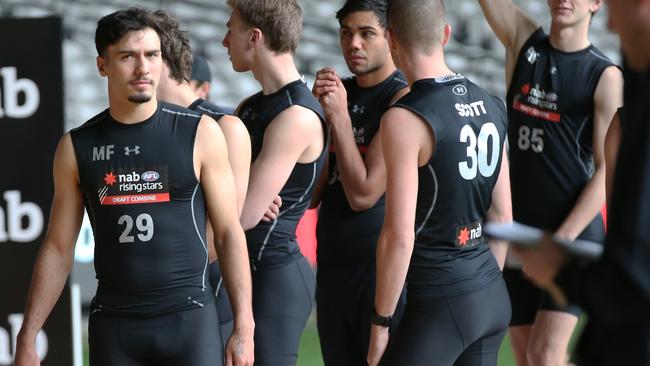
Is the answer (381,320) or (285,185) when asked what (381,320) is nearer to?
(381,320)

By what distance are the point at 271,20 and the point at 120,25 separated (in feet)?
2.63

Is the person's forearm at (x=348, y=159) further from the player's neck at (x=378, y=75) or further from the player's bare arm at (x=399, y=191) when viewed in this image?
the player's bare arm at (x=399, y=191)

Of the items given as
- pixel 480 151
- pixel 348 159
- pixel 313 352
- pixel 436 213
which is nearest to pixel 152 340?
pixel 436 213

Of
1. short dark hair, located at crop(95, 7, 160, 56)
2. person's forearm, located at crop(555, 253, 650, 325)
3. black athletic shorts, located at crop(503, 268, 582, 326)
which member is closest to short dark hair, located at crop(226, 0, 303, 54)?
short dark hair, located at crop(95, 7, 160, 56)

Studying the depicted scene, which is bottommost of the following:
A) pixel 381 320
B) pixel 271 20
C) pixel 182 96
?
pixel 381 320

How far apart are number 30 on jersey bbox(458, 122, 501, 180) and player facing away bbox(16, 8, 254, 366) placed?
814 mm

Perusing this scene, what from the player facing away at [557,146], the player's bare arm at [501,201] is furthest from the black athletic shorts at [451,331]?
the player facing away at [557,146]

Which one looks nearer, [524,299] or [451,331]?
[451,331]

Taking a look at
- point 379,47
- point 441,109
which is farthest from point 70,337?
point 441,109

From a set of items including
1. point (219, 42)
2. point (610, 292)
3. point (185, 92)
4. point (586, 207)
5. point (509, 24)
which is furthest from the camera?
point (219, 42)

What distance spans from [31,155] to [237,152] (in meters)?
1.41

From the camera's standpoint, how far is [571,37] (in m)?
5.12

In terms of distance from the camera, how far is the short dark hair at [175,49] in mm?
4527

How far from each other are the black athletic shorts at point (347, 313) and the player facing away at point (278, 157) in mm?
110
